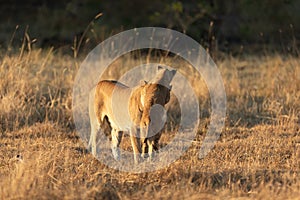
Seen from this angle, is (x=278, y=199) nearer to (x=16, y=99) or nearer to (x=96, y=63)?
(x=16, y=99)

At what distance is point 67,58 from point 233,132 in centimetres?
555

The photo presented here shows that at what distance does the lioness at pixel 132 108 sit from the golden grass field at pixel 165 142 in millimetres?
309

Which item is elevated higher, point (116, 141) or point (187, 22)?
point (187, 22)

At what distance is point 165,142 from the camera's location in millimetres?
7758

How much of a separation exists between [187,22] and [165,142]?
7.17 m

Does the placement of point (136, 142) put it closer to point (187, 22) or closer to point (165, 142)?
point (165, 142)

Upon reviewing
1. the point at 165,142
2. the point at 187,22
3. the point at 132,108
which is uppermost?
the point at 187,22

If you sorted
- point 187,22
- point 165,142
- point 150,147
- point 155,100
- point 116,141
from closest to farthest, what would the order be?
1. point 155,100
2. point 150,147
3. point 116,141
4. point 165,142
5. point 187,22

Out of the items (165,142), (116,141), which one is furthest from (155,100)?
(165,142)

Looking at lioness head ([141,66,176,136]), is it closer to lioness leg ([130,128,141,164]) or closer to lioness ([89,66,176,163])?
lioness ([89,66,176,163])

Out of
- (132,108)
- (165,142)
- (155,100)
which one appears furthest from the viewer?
(165,142)

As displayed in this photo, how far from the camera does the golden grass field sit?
5.37 metres

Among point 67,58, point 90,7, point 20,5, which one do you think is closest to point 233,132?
point 67,58

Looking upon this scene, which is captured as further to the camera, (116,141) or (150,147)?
(116,141)
